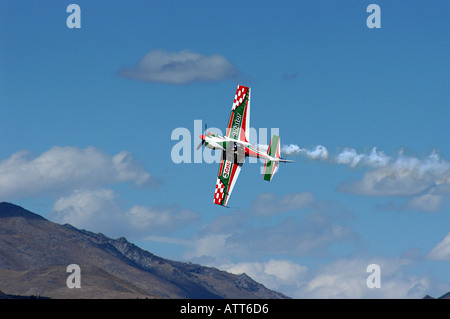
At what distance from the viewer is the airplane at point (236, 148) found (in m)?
116

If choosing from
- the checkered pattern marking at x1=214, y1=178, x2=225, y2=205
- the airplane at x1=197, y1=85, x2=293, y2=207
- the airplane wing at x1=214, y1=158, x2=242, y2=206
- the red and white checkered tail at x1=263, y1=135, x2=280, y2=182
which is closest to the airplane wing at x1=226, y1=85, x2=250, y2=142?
the airplane at x1=197, y1=85, x2=293, y2=207

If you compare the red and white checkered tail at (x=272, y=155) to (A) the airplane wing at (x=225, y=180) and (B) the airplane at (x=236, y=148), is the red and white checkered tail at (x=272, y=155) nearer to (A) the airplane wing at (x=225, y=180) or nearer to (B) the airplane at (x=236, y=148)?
(B) the airplane at (x=236, y=148)

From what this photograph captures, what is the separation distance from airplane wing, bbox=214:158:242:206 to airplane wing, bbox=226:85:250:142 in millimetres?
4335

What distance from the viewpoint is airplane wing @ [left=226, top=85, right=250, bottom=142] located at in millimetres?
122875

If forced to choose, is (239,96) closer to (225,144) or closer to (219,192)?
(225,144)

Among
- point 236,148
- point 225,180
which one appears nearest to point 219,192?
point 225,180

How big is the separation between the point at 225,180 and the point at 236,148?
6.33 metres
